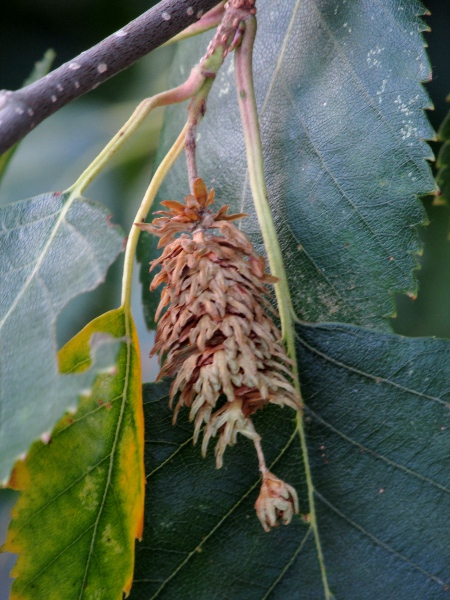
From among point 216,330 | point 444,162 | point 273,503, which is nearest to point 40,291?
point 216,330

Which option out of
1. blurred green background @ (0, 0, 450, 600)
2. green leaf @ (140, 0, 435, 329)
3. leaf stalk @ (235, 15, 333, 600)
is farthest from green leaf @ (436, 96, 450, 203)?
blurred green background @ (0, 0, 450, 600)

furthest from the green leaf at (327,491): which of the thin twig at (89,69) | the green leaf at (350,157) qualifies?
the thin twig at (89,69)

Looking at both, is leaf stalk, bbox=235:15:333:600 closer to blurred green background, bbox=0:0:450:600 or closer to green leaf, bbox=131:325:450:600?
green leaf, bbox=131:325:450:600

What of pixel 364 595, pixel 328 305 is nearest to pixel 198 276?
pixel 328 305

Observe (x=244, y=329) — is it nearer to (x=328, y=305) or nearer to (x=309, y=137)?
(x=328, y=305)

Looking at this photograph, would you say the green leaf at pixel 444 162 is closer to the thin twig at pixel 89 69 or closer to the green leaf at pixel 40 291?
the thin twig at pixel 89 69

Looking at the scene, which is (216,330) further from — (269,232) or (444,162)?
(444,162)

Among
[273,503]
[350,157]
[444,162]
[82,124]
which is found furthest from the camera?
[82,124]
